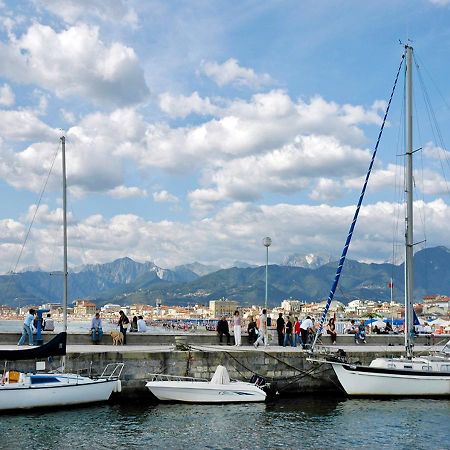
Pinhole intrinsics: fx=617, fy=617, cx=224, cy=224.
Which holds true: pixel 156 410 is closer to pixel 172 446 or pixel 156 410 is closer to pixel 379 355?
pixel 172 446

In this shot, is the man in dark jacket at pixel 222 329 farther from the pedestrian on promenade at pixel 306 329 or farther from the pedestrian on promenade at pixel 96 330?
the pedestrian on promenade at pixel 96 330

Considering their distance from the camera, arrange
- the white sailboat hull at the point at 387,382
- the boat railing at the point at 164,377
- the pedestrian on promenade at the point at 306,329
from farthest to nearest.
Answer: the pedestrian on promenade at the point at 306,329, the white sailboat hull at the point at 387,382, the boat railing at the point at 164,377

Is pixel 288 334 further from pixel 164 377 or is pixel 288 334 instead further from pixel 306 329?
pixel 164 377

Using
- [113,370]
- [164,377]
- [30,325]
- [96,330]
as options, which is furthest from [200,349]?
[30,325]

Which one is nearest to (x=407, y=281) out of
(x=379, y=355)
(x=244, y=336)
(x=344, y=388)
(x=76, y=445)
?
(x=379, y=355)

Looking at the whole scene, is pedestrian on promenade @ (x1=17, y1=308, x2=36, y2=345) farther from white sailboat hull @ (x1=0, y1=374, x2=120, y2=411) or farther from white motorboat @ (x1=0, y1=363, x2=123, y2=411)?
white sailboat hull @ (x1=0, y1=374, x2=120, y2=411)

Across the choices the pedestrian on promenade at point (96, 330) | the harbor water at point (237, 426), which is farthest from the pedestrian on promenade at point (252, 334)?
the pedestrian on promenade at point (96, 330)

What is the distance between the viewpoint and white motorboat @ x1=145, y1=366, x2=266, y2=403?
25.2 metres

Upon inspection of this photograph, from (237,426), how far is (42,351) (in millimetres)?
8724

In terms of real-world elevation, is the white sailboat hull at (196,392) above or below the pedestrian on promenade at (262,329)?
below

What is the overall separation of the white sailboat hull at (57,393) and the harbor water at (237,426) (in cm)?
42

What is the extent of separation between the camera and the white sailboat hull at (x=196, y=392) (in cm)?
2517

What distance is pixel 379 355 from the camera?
2991 cm

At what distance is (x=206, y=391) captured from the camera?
2519cm
